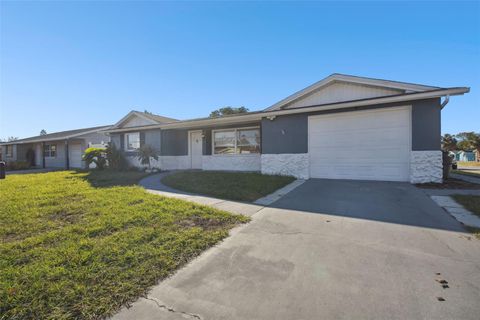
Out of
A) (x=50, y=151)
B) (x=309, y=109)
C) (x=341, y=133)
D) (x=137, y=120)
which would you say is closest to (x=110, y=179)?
(x=137, y=120)

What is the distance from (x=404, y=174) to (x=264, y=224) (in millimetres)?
6969

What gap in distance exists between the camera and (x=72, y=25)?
8398 millimetres

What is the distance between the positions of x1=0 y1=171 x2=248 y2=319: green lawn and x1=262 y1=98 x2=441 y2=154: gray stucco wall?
6259mm

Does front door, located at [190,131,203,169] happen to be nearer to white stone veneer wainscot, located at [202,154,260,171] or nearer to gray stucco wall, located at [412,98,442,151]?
white stone veneer wainscot, located at [202,154,260,171]

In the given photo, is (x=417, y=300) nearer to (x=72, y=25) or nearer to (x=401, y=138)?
(x=401, y=138)

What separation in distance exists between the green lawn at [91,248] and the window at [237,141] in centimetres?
709

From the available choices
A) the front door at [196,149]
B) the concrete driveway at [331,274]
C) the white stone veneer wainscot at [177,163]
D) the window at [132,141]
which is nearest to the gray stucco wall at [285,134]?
the front door at [196,149]

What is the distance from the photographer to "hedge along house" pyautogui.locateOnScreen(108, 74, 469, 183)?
7.86 m

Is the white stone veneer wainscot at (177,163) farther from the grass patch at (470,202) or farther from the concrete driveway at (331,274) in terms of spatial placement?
the grass patch at (470,202)

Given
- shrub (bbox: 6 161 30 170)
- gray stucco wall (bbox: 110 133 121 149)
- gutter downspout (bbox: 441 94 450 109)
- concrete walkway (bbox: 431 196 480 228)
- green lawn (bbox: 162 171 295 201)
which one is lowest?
concrete walkway (bbox: 431 196 480 228)

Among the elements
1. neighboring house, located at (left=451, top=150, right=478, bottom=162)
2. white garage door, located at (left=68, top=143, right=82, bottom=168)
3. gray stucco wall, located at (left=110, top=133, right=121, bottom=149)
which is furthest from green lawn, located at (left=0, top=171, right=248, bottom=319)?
neighboring house, located at (left=451, top=150, right=478, bottom=162)

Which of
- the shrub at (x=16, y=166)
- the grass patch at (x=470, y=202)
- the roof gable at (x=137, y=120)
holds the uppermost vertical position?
the roof gable at (x=137, y=120)

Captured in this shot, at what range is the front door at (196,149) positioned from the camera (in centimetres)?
1411

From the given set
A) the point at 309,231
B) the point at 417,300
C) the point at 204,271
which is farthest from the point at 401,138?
the point at 204,271
